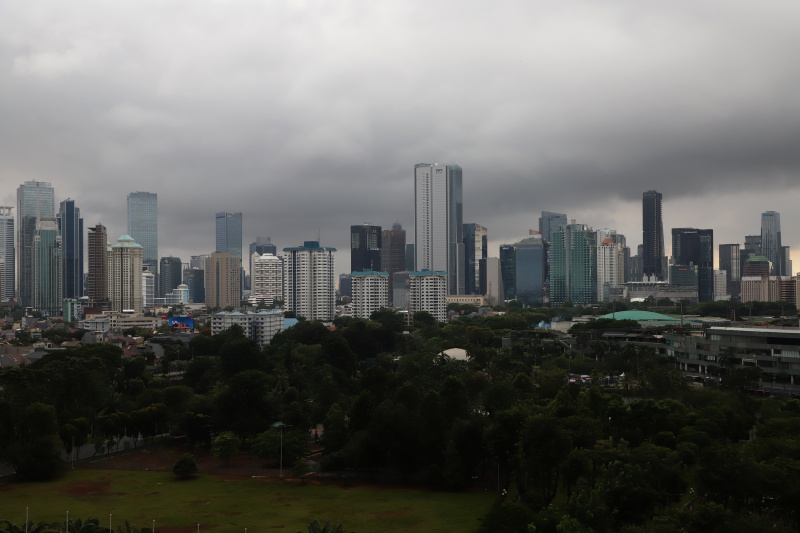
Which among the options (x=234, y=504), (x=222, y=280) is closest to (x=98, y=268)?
(x=222, y=280)

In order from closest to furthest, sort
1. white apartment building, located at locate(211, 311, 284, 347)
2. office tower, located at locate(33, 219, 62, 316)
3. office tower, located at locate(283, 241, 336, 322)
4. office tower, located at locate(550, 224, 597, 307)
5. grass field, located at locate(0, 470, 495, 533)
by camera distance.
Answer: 1. grass field, located at locate(0, 470, 495, 533)
2. white apartment building, located at locate(211, 311, 284, 347)
3. office tower, located at locate(283, 241, 336, 322)
4. office tower, located at locate(33, 219, 62, 316)
5. office tower, located at locate(550, 224, 597, 307)

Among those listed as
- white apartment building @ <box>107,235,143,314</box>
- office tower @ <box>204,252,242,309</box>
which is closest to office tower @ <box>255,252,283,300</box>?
office tower @ <box>204,252,242,309</box>

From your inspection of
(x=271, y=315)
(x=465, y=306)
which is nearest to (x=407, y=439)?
(x=271, y=315)

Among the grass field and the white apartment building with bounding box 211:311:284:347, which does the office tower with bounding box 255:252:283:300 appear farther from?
the grass field

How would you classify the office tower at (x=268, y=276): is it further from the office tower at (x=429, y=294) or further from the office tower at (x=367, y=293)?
the office tower at (x=429, y=294)

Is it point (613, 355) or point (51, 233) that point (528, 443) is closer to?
point (613, 355)

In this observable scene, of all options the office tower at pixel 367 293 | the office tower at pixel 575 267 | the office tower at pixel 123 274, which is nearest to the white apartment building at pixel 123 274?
the office tower at pixel 123 274
